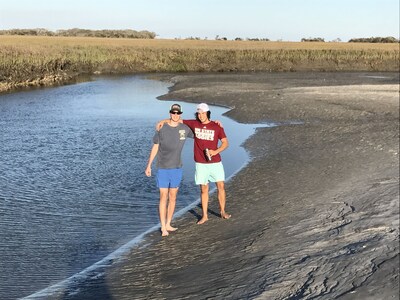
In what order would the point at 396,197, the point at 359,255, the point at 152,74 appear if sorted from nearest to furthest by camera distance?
the point at 359,255, the point at 396,197, the point at 152,74

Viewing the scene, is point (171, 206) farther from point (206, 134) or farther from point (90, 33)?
point (90, 33)

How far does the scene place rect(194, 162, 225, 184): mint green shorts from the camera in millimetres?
7797

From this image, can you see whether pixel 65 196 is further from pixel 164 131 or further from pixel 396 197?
pixel 396 197

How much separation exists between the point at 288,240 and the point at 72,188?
513cm

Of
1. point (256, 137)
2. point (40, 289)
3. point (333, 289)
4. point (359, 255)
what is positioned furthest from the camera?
point (256, 137)

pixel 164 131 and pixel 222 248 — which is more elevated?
pixel 164 131

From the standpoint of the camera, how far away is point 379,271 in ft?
17.1

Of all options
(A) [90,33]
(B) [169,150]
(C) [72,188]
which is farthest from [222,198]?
(A) [90,33]

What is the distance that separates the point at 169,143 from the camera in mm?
7250

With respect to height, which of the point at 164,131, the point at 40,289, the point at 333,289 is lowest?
the point at 40,289

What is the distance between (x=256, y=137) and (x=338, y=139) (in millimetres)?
2365

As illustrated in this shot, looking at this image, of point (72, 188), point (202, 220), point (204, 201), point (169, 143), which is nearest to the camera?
point (169, 143)

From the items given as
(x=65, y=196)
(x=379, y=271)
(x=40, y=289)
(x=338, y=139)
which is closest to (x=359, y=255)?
(x=379, y=271)

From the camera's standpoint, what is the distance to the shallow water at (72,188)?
23.3 ft
